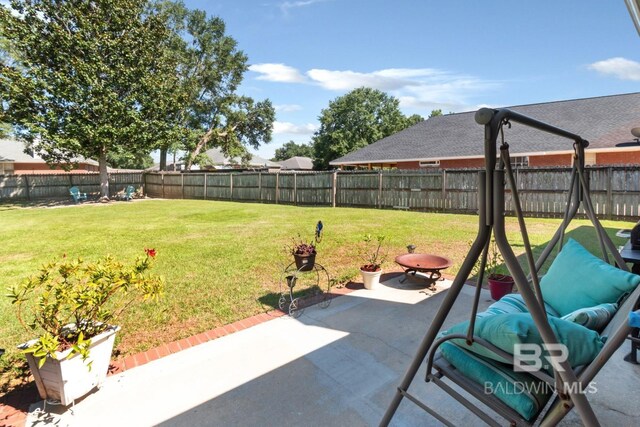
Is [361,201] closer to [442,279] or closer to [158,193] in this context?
[442,279]

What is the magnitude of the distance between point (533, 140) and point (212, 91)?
80.2 ft

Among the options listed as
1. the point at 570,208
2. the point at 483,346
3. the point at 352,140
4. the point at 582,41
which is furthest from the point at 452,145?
the point at 352,140

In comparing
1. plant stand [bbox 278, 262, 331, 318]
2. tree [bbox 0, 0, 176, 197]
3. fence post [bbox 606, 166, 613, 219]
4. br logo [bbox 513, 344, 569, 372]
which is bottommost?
plant stand [bbox 278, 262, 331, 318]

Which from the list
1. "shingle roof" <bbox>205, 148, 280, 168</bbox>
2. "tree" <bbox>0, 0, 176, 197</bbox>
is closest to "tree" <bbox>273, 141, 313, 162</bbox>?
"shingle roof" <bbox>205, 148, 280, 168</bbox>

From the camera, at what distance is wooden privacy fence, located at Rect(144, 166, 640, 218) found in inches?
399

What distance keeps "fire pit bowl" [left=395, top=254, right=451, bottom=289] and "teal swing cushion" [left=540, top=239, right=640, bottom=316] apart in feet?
6.22

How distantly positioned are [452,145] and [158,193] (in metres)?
18.0

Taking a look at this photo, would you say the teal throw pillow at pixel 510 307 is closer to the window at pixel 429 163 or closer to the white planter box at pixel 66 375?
the white planter box at pixel 66 375

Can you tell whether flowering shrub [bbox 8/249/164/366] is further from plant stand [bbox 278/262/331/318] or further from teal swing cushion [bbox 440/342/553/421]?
teal swing cushion [bbox 440/342/553/421]

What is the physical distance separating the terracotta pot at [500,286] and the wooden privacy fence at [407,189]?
639 centimetres

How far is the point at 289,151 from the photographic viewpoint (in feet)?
285

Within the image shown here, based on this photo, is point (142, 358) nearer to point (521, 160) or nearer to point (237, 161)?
point (521, 160)

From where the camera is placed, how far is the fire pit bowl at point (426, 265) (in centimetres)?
453

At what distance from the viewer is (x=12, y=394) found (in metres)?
2.53
